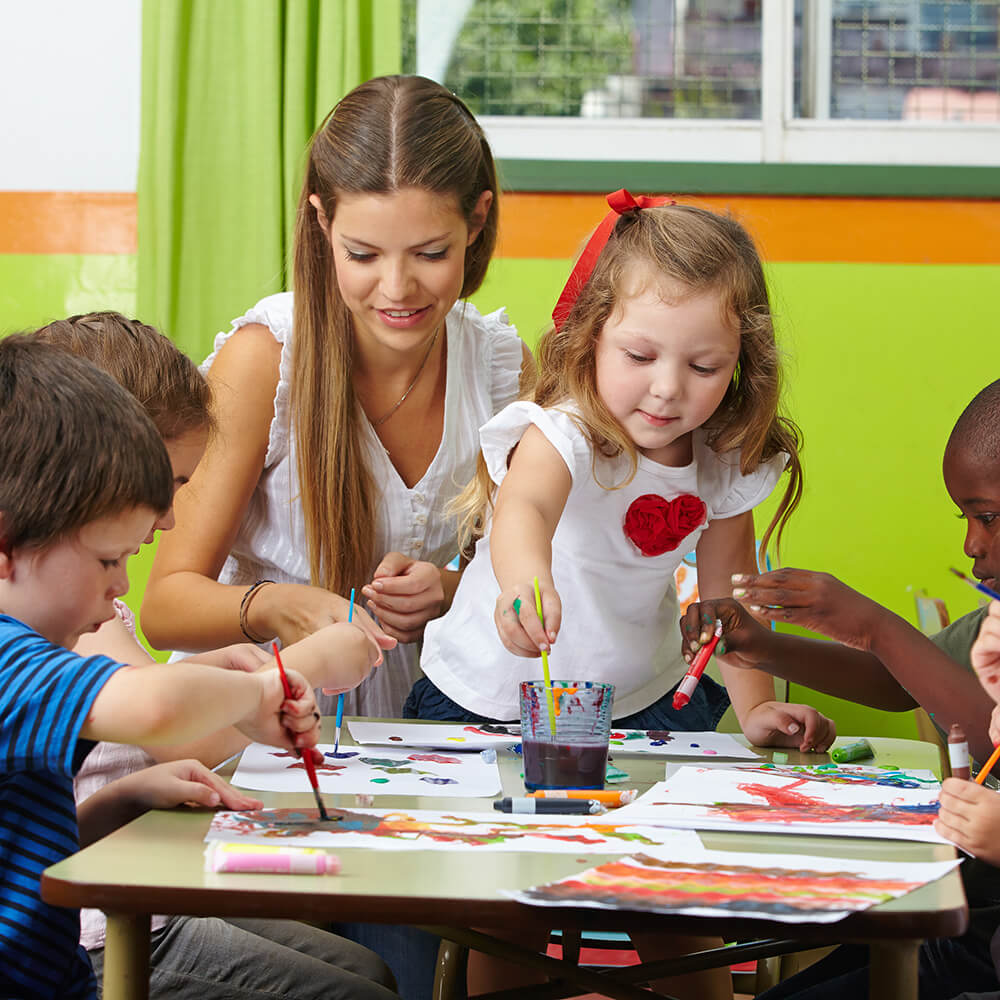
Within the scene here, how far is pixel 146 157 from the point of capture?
8.86ft

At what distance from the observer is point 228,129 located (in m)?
2.73

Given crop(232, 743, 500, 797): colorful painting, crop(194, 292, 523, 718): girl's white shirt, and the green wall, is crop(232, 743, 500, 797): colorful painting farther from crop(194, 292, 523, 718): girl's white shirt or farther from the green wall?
the green wall

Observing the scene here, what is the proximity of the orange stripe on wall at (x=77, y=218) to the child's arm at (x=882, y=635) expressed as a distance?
2.01 metres

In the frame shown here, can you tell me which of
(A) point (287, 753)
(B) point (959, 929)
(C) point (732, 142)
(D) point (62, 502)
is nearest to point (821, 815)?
(B) point (959, 929)

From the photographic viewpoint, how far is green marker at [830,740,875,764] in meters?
1.27

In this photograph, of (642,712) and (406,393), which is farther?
(406,393)

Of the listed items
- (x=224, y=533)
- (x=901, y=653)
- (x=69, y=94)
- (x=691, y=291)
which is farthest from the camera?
(x=69, y=94)

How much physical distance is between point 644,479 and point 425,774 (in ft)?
1.84

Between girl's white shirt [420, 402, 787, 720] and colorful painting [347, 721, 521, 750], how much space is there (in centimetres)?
12

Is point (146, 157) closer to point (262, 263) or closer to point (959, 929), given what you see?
point (262, 263)

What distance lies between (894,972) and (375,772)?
1.59ft

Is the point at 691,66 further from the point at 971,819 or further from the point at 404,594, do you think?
the point at 971,819

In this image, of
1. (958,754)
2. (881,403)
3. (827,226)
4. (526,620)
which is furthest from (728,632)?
(827,226)

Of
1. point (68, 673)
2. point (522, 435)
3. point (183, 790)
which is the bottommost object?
point (183, 790)
